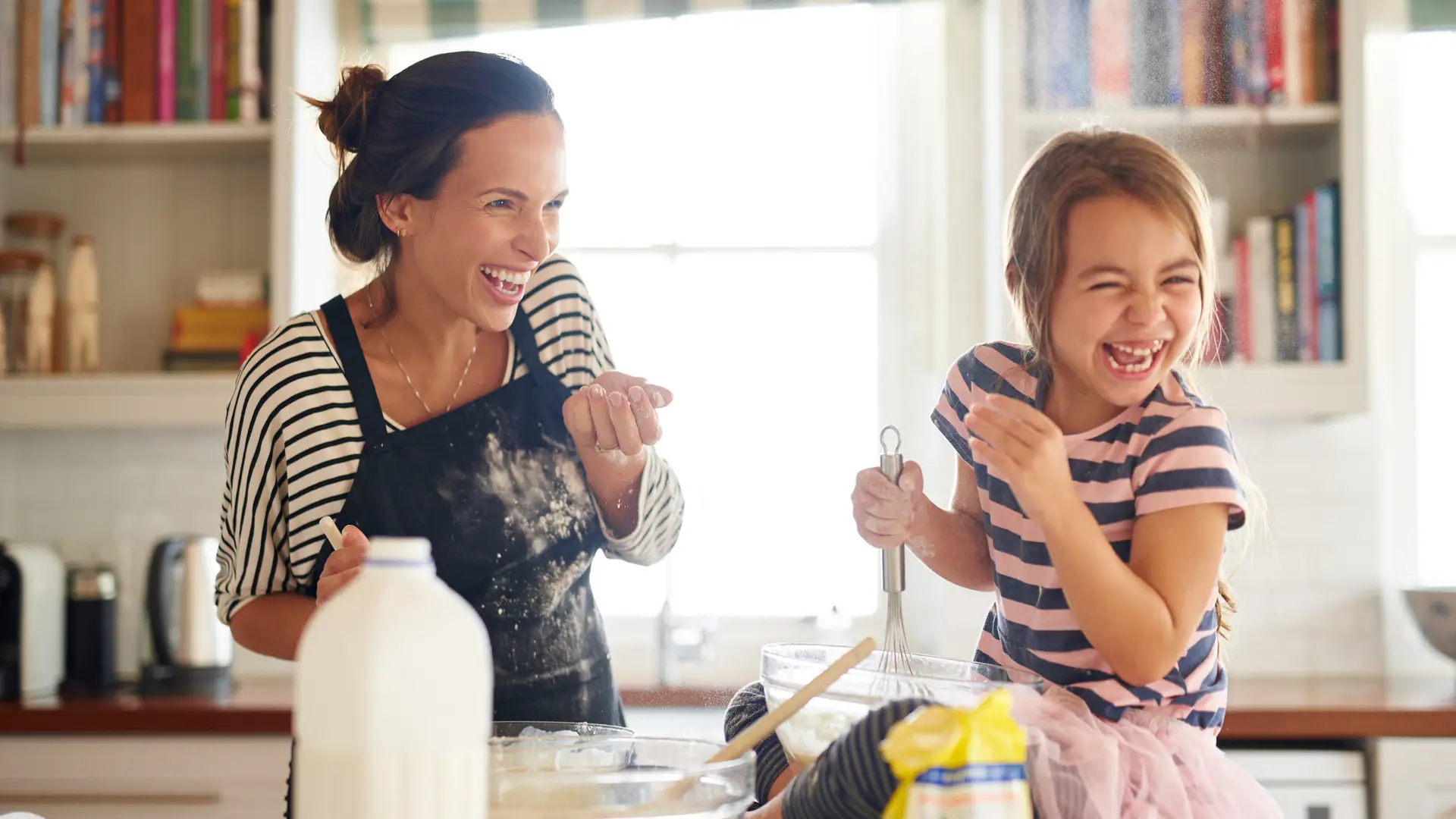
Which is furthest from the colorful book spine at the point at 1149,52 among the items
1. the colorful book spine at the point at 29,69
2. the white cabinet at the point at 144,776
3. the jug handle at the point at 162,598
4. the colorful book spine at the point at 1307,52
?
the colorful book spine at the point at 29,69

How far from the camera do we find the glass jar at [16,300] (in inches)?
92.1

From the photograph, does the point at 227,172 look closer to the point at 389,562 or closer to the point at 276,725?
the point at 276,725

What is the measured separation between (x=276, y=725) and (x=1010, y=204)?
1498 mm

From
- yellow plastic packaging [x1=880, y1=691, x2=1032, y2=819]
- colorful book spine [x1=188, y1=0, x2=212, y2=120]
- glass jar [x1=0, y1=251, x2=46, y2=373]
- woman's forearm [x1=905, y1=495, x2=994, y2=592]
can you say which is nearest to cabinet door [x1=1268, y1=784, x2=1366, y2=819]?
woman's forearm [x1=905, y1=495, x2=994, y2=592]

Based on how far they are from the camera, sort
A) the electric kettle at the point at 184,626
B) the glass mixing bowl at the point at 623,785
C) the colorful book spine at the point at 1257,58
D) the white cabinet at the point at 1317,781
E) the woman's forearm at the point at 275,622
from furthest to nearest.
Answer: the electric kettle at the point at 184,626
the colorful book spine at the point at 1257,58
the white cabinet at the point at 1317,781
the woman's forearm at the point at 275,622
the glass mixing bowl at the point at 623,785

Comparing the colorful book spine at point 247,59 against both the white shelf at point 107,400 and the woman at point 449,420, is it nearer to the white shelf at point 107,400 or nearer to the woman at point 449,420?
the white shelf at point 107,400

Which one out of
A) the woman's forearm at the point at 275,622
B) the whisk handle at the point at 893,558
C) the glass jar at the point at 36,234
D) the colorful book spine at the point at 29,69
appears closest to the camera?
the whisk handle at the point at 893,558

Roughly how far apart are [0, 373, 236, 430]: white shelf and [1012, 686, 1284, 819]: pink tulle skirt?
1.83 meters

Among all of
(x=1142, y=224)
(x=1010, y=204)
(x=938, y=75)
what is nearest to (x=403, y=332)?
(x=1010, y=204)

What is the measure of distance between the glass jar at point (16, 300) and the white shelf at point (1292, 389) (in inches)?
83.6

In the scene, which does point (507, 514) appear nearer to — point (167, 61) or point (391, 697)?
point (391, 697)

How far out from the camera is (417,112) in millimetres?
1164

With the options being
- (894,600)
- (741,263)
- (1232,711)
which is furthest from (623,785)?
(1232,711)

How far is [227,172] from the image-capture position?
8.21 feet
